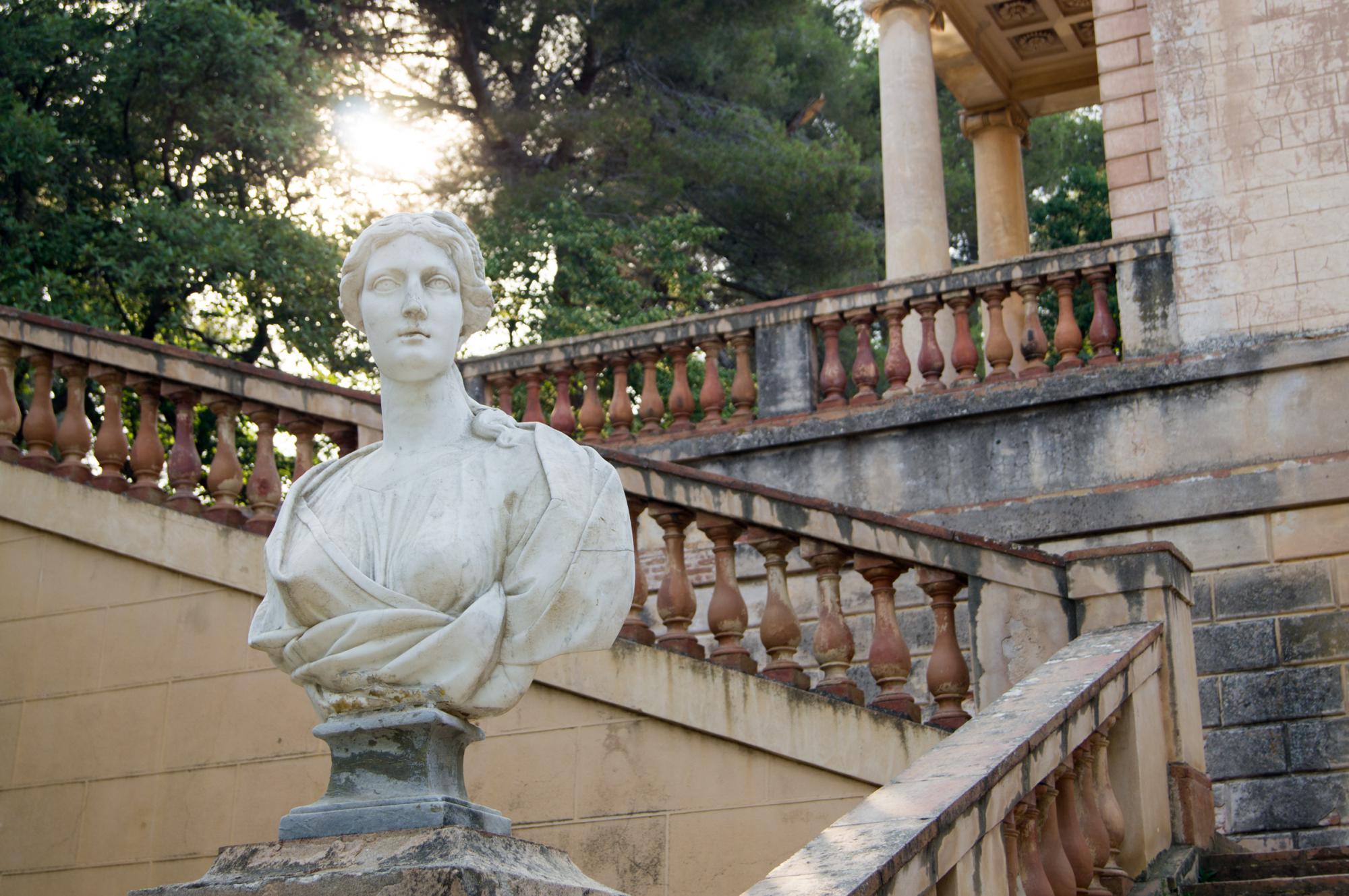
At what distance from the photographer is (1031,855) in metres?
4.93

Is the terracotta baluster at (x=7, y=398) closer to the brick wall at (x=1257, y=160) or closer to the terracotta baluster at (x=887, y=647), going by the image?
the terracotta baluster at (x=887, y=647)

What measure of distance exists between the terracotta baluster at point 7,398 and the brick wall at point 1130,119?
22.2 feet

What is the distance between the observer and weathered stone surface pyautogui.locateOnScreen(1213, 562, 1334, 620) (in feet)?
29.0

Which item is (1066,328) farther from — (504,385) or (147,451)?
(147,451)

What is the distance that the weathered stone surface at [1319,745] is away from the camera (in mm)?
8445

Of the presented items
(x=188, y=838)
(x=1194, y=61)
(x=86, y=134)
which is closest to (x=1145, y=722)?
(x=188, y=838)

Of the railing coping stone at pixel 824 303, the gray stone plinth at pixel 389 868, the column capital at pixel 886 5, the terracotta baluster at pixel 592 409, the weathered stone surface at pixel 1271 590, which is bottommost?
the gray stone plinth at pixel 389 868

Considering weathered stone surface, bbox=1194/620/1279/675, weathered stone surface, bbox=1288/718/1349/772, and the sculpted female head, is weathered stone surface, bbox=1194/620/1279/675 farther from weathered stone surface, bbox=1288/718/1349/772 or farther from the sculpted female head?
the sculpted female head

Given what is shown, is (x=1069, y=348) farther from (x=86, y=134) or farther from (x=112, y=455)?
(x=86, y=134)

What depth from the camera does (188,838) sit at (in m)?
7.20

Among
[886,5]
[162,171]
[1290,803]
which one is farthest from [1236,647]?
[162,171]

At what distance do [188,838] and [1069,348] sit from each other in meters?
5.48

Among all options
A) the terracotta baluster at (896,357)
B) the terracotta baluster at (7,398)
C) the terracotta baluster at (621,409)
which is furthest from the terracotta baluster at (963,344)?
the terracotta baluster at (7,398)

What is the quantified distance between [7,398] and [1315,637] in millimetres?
6677
